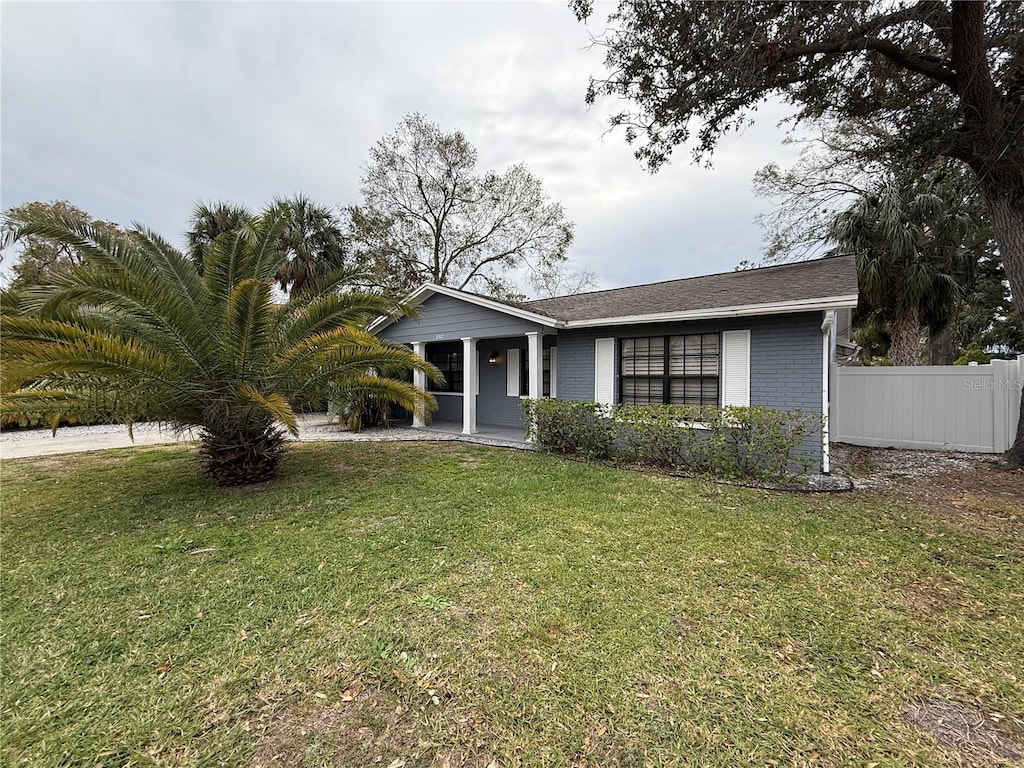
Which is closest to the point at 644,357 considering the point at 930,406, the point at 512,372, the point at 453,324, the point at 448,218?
the point at 512,372

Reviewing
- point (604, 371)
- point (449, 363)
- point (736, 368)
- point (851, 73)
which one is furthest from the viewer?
point (449, 363)

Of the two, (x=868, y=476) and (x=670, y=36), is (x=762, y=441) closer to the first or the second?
(x=868, y=476)

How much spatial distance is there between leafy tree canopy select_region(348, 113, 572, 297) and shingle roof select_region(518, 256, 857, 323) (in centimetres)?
1343

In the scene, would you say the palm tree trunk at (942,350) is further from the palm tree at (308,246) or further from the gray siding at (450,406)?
the palm tree at (308,246)

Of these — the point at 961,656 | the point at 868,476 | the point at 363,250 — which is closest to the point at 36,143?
the point at 363,250

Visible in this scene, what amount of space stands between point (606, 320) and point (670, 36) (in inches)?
185

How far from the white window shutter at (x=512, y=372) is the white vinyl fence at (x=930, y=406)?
7.39 metres

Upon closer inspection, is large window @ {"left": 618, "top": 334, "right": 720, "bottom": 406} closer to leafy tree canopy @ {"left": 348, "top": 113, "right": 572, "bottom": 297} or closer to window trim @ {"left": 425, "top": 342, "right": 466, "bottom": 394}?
→ window trim @ {"left": 425, "top": 342, "right": 466, "bottom": 394}

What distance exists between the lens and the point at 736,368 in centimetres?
721

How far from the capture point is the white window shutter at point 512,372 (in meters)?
11.7

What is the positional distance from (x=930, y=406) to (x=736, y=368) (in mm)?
4822

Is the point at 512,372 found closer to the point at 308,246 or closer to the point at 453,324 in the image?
the point at 453,324

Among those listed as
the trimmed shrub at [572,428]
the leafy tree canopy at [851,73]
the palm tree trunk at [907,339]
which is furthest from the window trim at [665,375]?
the palm tree trunk at [907,339]

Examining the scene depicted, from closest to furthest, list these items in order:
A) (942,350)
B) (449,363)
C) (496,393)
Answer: (496,393) < (449,363) < (942,350)
